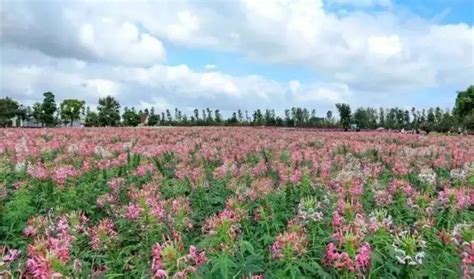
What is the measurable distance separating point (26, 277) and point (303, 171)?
3322mm

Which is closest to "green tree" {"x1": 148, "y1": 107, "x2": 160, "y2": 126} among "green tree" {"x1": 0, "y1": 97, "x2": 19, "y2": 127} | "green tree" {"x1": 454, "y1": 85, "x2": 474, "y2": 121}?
"green tree" {"x1": 0, "y1": 97, "x2": 19, "y2": 127}

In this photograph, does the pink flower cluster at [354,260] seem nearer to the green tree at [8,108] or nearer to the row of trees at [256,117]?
the row of trees at [256,117]

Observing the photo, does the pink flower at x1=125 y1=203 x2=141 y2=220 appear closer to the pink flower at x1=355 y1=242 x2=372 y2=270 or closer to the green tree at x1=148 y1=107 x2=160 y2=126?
the pink flower at x1=355 y1=242 x2=372 y2=270

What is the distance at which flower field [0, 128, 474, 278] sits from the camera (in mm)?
2594

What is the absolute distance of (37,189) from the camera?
514 cm

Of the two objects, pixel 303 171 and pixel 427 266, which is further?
pixel 303 171

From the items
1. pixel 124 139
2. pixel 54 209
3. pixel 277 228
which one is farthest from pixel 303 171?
pixel 124 139

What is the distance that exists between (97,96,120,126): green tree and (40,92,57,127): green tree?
8534 mm

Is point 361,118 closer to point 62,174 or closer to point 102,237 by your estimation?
point 62,174

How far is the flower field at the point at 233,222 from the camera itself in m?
2.59

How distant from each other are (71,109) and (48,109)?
627 cm

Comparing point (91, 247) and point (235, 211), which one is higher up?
point (235, 211)

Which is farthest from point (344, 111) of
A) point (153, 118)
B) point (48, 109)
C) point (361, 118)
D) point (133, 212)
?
point (133, 212)

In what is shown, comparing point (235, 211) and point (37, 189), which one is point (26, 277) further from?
point (37, 189)
